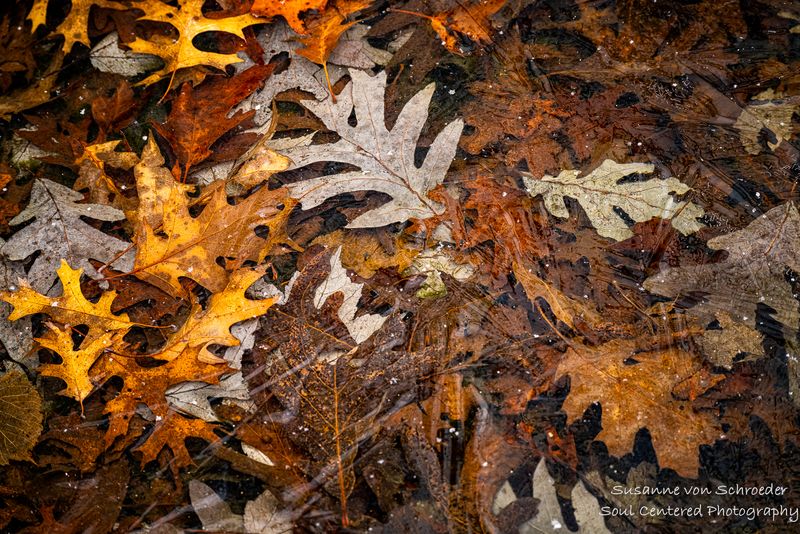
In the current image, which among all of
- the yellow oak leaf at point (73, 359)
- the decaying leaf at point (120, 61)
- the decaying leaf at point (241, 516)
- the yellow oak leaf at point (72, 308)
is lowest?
the decaying leaf at point (241, 516)

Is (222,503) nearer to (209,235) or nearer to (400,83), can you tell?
(209,235)

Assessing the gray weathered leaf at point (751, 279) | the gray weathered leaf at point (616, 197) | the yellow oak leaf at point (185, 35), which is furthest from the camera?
the yellow oak leaf at point (185, 35)

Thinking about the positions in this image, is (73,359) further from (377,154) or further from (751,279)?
(751,279)

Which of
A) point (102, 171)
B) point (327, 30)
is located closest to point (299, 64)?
point (327, 30)

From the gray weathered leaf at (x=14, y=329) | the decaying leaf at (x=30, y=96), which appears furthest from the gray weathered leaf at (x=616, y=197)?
the decaying leaf at (x=30, y=96)

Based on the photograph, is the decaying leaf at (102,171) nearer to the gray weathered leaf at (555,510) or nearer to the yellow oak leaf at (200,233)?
the yellow oak leaf at (200,233)

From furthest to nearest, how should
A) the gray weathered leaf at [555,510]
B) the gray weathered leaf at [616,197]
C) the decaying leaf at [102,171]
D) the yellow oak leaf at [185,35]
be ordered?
the yellow oak leaf at [185,35] → the decaying leaf at [102,171] → the gray weathered leaf at [616,197] → the gray weathered leaf at [555,510]

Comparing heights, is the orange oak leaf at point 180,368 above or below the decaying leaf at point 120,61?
below
